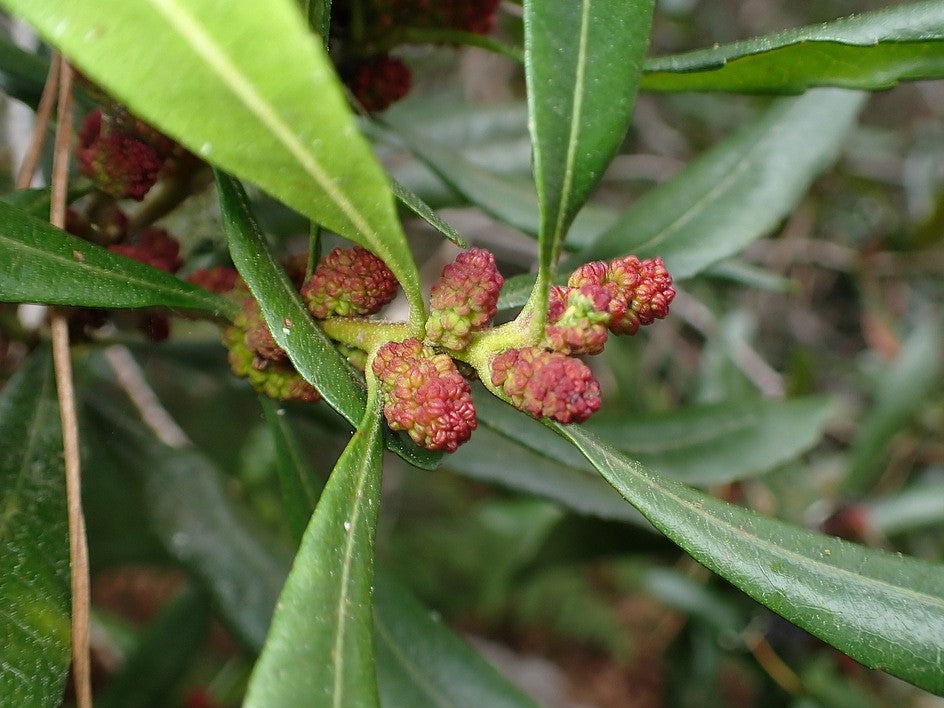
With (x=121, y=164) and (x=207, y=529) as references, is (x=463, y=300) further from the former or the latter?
(x=207, y=529)

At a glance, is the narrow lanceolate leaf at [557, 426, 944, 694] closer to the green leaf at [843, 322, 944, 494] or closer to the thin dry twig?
the thin dry twig

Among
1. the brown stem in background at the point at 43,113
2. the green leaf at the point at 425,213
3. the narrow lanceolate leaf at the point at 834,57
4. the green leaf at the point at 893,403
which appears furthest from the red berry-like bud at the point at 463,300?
the green leaf at the point at 893,403

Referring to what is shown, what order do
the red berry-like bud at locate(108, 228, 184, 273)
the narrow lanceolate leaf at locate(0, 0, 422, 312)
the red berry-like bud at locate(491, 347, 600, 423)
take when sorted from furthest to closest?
the red berry-like bud at locate(108, 228, 184, 273), the red berry-like bud at locate(491, 347, 600, 423), the narrow lanceolate leaf at locate(0, 0, 422, 312)

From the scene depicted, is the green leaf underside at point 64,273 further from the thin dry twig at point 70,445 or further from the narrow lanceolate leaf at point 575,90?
the narrow lanceolate leaf at point 575,90

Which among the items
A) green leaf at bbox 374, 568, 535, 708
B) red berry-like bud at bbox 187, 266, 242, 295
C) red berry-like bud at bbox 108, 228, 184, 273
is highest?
red berry-like bud at bbox 108, 228, 184, 273

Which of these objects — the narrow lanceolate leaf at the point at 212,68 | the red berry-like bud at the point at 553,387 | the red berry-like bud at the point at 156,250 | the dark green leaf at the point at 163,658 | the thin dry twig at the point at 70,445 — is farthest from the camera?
the dark green leaf at the point at 163,658

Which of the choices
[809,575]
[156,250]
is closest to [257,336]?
[156,250]

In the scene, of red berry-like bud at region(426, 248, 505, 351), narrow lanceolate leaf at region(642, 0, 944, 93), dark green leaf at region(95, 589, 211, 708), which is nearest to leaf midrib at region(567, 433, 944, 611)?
red berry-like bud at region(426, 248, 505, 351)
